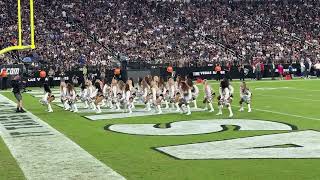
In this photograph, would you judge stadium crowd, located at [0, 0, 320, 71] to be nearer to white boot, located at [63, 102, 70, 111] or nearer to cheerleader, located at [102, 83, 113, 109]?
white boot, located at [63, 102, 70, 111]

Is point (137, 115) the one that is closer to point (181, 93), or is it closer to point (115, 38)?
point (181, 93)

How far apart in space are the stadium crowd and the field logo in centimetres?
2522

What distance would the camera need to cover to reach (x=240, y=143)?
11.6m

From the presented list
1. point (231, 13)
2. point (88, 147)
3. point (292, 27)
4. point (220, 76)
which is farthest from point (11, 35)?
point (88, 147)

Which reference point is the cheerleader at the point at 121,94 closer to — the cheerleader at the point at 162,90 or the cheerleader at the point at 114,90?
the cheerleader at the point at 114,90

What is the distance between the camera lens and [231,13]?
53.9 meters

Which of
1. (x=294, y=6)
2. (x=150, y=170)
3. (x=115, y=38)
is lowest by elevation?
(x=150, y=170)

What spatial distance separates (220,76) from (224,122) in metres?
26.6

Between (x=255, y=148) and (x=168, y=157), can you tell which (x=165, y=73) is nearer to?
(x=255, y=148)

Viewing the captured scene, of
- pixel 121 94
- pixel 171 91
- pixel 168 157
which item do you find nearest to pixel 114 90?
pixel 121 94

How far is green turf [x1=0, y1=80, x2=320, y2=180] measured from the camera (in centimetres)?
862

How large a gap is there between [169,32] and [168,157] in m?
38.8

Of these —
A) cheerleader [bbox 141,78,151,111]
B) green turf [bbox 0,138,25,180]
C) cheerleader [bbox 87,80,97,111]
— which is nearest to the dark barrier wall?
cheerleader [bbox 87,80,97,111]

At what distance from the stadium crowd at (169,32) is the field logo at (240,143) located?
993 inches
